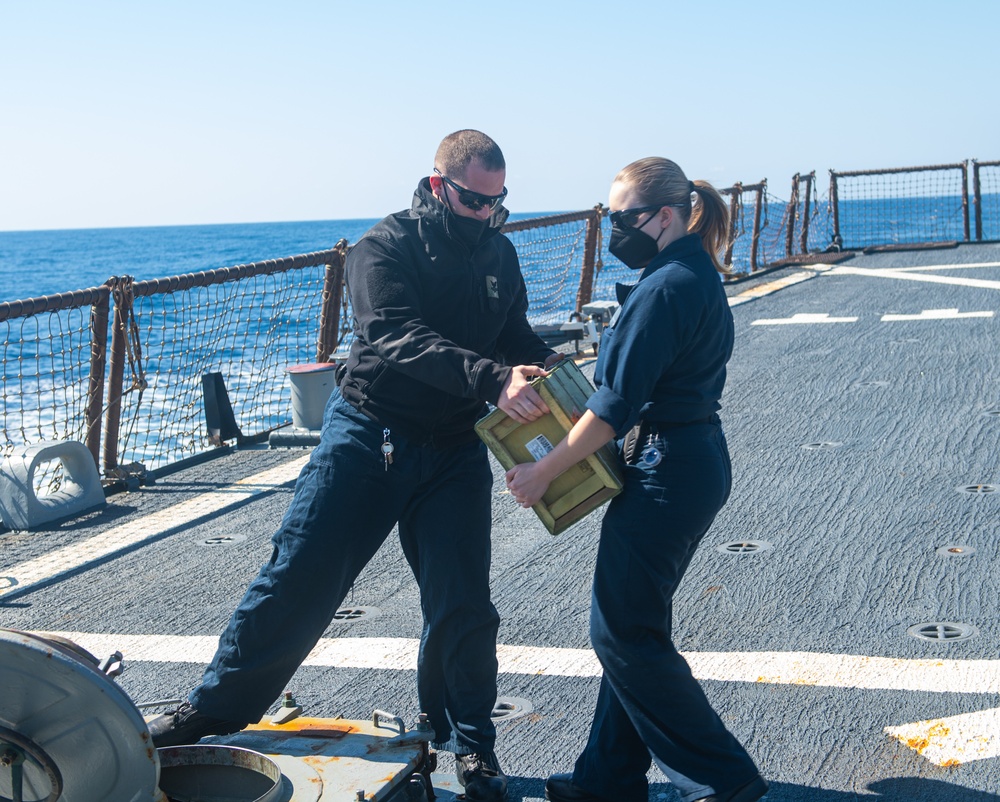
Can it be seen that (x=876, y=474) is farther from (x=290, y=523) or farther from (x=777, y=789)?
(x=290, y=523)

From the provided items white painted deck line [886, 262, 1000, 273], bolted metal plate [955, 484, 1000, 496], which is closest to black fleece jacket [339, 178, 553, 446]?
bolted metal plate [955, 484, 1000, 496]

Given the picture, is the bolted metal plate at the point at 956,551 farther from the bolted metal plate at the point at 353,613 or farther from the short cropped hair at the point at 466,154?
the short cropped hair at the point at 466,154

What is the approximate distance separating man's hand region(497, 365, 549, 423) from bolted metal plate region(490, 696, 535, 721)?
124 centimetres

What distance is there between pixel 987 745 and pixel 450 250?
2.23m

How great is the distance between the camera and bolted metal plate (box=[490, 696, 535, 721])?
3980mm

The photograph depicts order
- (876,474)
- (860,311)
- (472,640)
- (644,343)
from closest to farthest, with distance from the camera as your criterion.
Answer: (644,343) < (472,640) < (876,474) < (860,311)

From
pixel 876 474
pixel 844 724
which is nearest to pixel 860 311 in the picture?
pixel 876 474

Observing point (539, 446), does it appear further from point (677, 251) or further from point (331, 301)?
point (331, 301)

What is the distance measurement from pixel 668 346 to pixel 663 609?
74cm

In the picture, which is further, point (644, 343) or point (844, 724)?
point (844, 724)

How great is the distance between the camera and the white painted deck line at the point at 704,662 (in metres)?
3.93

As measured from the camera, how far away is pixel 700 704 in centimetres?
318

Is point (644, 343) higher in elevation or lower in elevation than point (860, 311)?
higher

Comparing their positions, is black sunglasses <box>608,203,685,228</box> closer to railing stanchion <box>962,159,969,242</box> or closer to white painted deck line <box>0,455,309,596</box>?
white painted deck line <box>0,455,309,596</box>
